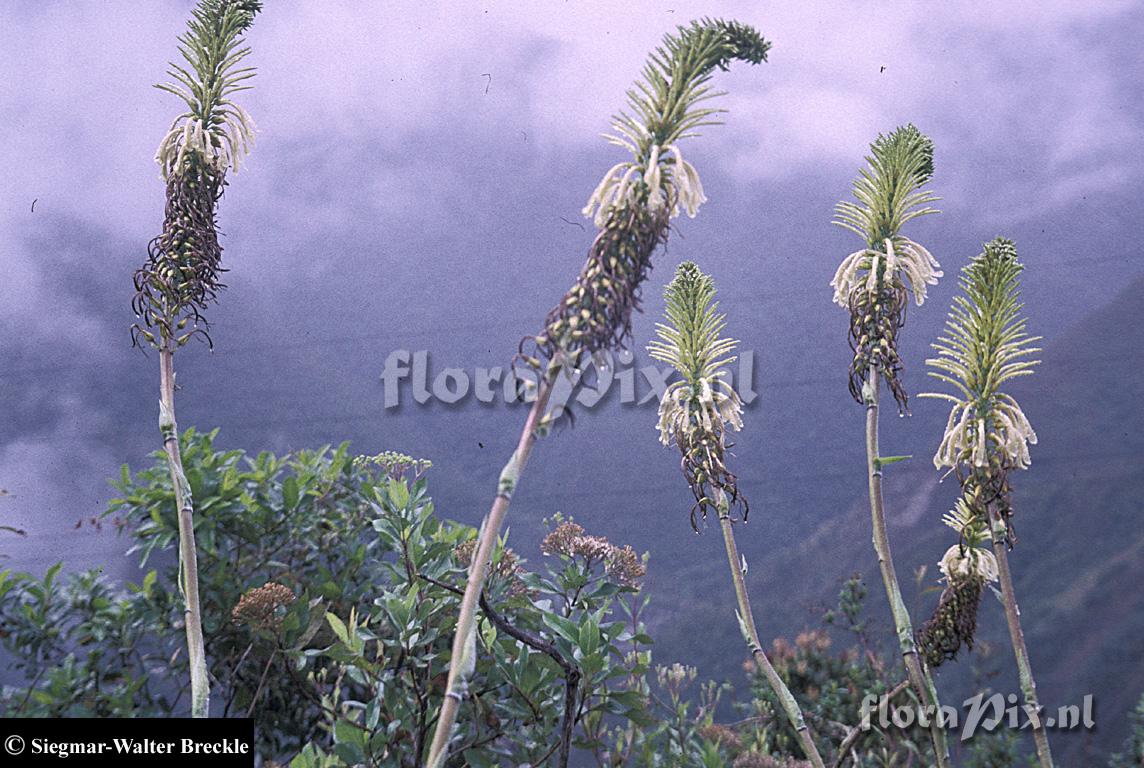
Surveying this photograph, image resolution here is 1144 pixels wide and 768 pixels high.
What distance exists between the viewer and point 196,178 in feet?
8.02

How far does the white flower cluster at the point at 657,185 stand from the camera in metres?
1.70

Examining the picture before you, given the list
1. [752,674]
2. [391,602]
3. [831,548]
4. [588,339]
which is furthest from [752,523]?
[588,339]

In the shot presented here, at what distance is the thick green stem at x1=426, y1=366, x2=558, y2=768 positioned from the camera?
1579 millimetres

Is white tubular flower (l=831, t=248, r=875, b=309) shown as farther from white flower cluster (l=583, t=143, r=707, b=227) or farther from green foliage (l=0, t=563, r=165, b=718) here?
green foliage (l=0, t=563, r=165, b=718)

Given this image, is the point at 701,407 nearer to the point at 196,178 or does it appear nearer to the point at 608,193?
the point at 608,193

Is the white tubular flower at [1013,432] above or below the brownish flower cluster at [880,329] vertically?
below

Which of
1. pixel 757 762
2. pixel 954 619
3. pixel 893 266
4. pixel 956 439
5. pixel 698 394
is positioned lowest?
pixel 757 762

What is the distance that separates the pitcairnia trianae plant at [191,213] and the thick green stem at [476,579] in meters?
0.97

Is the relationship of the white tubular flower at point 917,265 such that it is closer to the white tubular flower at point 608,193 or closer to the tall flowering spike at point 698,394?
the tall flowering spike at point 698,394

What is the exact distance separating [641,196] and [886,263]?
0.92m

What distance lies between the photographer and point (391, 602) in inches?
87.5

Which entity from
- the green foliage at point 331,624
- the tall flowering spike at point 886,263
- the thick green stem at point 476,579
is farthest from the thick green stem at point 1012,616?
the thick green stem at point 476,579

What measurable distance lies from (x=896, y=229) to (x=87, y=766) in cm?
239

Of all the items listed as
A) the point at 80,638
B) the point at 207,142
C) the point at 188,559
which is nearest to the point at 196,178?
the point at 207,142
